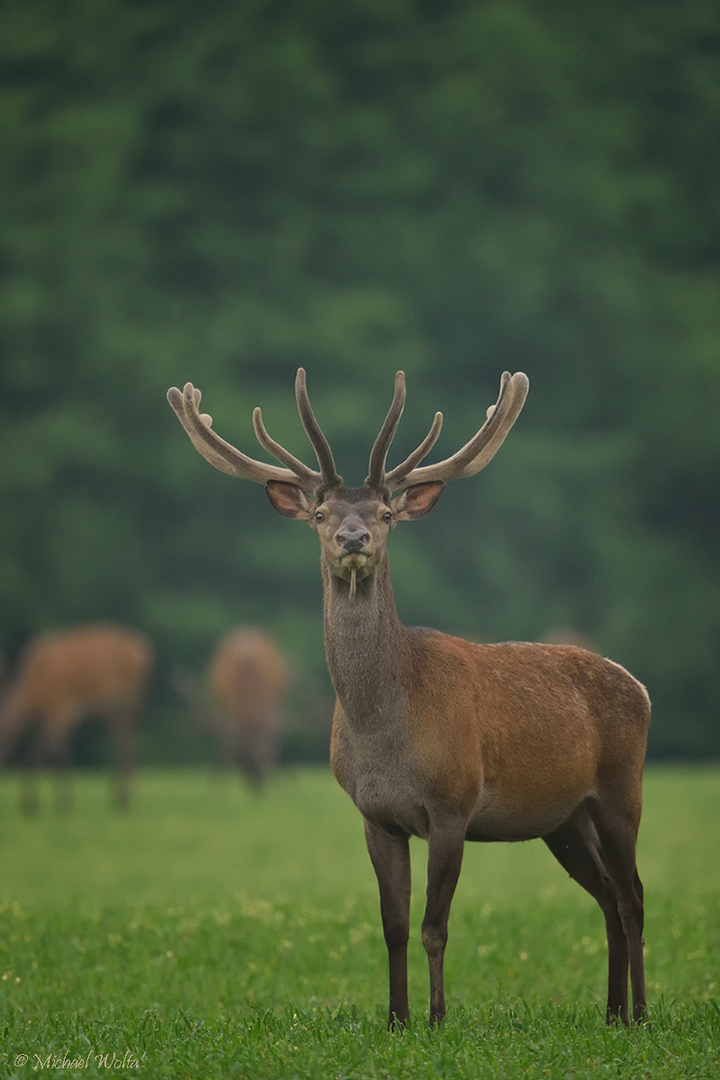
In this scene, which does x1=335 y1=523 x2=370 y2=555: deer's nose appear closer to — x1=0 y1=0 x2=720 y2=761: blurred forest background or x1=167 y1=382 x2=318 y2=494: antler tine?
x1=167 y1=382 x2=318 y2=494: antler tine

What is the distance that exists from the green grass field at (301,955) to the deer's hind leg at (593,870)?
0.91 feet

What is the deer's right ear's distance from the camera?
668 centimetres

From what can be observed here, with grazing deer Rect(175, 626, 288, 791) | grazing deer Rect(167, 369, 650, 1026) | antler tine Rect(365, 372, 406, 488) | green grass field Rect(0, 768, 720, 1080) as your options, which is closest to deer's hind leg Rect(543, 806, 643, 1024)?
grazing deer Rect(167, 369, 650, 1026)

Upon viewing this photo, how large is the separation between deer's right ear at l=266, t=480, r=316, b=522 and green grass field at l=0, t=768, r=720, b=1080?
2116mm

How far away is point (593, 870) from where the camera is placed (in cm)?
695

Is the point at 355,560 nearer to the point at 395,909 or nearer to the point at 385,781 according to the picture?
the point at 385,781

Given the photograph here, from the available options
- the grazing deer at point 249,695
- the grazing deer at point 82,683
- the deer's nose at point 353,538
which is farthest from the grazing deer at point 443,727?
the grazing deer at point 249,695

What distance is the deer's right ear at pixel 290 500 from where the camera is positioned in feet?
21.9

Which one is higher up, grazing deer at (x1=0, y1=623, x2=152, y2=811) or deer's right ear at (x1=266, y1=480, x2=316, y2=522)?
deer's right ear at (x1=266, y1=480, x2=316, y2=522)

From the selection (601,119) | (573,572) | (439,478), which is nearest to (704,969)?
(439,478)

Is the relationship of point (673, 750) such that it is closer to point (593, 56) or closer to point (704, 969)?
point (593, 56)

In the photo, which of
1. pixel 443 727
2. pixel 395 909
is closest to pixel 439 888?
pixel 395 909

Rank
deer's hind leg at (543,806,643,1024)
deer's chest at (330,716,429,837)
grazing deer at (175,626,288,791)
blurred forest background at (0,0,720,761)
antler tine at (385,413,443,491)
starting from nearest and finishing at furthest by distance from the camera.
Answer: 1. deer's chest at (330,716,429,837)
2. antler tine at (385,413,443,491)
3. deer's hind leg at (543,806,643,1024)
4. grazing deer at (175,626,288,791)
5. blurred forest background at (0,0,720,761)

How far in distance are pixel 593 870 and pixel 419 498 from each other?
186cm
